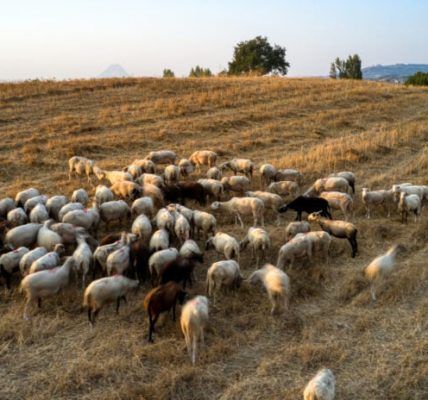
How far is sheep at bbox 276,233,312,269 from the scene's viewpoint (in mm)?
9047

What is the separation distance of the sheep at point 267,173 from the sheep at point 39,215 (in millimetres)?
6165

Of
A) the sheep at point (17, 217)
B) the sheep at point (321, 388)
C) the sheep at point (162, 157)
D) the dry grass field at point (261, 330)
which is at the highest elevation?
the sheep at point (162, 157)

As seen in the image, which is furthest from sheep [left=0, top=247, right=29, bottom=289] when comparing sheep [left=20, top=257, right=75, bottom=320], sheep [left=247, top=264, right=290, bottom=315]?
sheep [left=247, top=264, right=290, bottom=315]

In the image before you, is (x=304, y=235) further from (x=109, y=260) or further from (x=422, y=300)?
(x=109, y=260)

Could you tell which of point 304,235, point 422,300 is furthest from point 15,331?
point 422,300

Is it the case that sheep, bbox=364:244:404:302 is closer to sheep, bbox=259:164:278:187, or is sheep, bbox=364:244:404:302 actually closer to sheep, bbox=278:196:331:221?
sheep, bbox=278:196:331:221

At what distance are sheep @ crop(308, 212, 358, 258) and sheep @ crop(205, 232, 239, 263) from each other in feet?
6.93

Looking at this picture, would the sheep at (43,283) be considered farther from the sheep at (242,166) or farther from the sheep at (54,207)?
the sheep at (242,166)

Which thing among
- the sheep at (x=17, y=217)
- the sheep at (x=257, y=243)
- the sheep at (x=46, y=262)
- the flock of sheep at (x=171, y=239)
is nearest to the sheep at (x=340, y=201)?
the flock of sheep at (x=171, y=239)

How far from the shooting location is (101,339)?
23.1 ft

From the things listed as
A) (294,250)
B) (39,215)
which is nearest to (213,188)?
(294,250)

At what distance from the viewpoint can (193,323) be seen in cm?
660

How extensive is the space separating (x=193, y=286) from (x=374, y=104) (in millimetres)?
22661

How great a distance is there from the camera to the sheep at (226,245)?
29.9 ft
